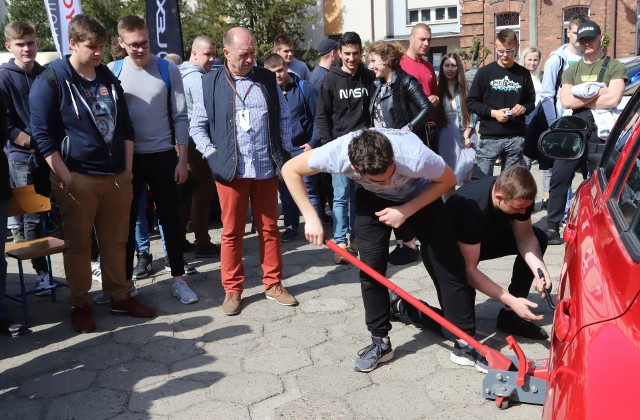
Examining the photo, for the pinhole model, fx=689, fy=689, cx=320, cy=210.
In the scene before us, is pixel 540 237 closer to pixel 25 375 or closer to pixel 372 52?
pixel 372 52

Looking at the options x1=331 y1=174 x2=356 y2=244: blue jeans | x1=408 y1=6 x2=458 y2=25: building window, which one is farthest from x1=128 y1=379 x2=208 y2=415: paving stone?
x1=408 y1=6 x2=458 y2=25: building window

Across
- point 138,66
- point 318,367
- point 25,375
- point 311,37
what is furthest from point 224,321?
point 311,37

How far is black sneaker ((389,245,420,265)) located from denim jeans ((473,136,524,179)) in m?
1.43

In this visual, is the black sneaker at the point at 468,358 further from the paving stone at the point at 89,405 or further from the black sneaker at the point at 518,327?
the paving stone at the point at 89,405

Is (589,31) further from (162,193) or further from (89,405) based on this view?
(89,405)

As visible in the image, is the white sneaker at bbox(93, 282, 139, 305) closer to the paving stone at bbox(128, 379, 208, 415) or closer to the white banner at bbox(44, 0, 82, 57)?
the paving stone at bbox(128, 379, 208, 415)

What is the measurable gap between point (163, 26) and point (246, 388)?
17.2ft

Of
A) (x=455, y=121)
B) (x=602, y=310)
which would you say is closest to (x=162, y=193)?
(x=455, y=121)

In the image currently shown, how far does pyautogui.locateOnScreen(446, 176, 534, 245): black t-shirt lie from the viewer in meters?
3.85

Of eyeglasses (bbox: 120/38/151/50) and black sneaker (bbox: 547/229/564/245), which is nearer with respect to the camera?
eyeglasses (bbox: 120/38/151/50)

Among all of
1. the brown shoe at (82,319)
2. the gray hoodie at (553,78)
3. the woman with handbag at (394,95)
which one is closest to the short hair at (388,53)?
the woman with handbag at (394,95)

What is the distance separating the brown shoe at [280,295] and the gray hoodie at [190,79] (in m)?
1.76

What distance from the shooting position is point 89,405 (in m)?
3.58

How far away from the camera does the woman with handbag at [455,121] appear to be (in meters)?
6.49
